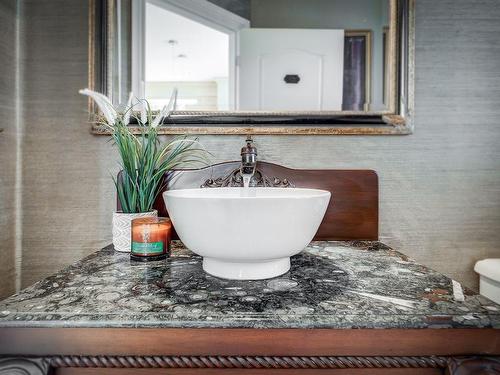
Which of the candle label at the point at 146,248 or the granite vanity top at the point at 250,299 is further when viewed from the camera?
the candle label at the point at 146,248

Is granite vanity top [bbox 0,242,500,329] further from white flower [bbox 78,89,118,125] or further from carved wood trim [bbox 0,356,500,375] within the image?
white flower [bbox 78,89,118,125]

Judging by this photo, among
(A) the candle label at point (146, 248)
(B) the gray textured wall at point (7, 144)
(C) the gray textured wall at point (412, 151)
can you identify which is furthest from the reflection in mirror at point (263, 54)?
(A) the candle label at point (146, 248)

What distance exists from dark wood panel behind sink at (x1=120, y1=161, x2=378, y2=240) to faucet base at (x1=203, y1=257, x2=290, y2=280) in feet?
1.25

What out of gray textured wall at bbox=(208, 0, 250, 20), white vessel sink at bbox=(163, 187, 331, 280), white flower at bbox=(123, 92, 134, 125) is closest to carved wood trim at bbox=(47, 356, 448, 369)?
white vessel sink at bbox=(163, 187, 331, 280)

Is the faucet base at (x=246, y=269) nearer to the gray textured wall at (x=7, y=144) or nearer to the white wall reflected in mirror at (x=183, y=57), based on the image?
the white wall reflected in mirror at (x=183, y=57)

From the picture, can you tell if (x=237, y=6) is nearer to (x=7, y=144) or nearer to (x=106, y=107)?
(x=106, y=107)

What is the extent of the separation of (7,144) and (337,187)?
99 cm

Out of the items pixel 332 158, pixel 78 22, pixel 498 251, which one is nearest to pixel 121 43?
pixel 78 22

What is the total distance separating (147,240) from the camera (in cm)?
79

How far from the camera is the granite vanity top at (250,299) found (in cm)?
50

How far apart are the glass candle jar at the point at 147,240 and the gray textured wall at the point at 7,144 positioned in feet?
1.65

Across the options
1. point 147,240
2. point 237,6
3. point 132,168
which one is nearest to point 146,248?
point 147,240

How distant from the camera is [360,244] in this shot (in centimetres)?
98

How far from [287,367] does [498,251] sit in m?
0.92
